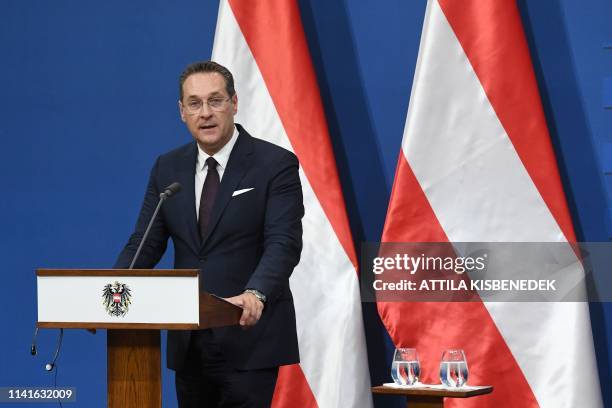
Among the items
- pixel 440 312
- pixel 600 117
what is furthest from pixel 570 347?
pixel 600 117

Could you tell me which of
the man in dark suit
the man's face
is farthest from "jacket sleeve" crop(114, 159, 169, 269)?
the man's face

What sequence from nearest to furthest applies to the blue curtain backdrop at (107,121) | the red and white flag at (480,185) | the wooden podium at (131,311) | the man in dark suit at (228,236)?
the wooden podium at (131,311), the man in dark suit at (228,236), the red and white flag at (480,185), the blue curtain backdrop at (107,121)

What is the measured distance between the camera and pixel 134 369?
89.3 inches

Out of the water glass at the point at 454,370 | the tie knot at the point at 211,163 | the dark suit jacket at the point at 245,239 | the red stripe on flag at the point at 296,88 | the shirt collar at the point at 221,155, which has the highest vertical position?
the red stripe on flag at the point at 296,88

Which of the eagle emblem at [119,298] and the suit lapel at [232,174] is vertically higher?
A: the suit lapel at [232,174]

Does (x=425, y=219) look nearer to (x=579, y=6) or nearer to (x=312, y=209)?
(x=312, y=209)

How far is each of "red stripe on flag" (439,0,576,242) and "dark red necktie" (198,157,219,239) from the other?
1.18m

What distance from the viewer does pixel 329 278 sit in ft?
11.8

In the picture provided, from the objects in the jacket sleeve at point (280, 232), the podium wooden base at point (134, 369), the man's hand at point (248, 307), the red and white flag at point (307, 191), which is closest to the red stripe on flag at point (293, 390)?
the red and white flag at point (307, 191)

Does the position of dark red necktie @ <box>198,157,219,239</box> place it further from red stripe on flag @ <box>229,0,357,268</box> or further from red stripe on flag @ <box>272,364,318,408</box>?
red stripe on flag @ <box>272,364,318,408</box>

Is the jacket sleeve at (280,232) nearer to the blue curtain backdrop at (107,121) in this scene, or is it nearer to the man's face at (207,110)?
the man's face at (207,110)

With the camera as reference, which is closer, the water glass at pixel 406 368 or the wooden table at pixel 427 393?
the wooden table at pixel 427 393

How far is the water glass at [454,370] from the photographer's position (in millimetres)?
3078

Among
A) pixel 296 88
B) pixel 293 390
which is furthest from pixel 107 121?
pixel 293 390
